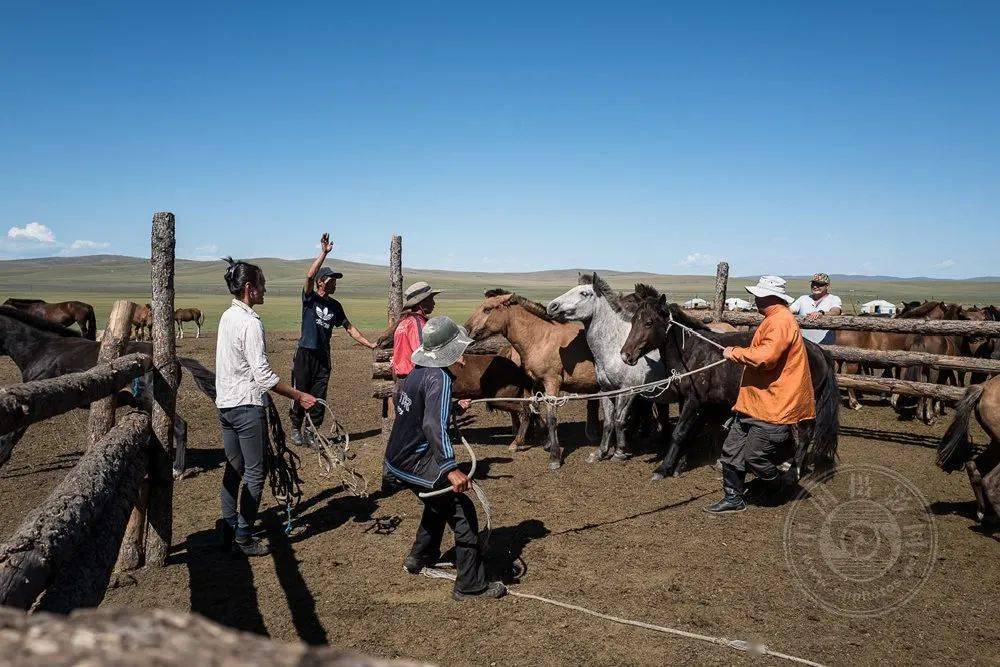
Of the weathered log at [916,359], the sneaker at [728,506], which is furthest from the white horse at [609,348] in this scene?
the weathered log at [916,359]

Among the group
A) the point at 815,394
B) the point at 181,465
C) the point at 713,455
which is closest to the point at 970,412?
the point at 815,394

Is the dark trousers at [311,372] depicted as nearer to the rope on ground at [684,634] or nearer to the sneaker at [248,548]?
the sneaker at [248,548]

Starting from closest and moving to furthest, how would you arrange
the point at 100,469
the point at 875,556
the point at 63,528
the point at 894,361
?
the point at 63,528 → the point at 100,469 → the point at 875,556 → the point at 894,361

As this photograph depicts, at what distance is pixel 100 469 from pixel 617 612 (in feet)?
11.7

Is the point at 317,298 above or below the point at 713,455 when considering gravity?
above

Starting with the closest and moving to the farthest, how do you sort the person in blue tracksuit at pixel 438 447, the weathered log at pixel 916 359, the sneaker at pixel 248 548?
1. the person in blue tracksuit at pixel 438 447
2. the sneaker at pixel 248 548
3. the weathered log at pixel 916 359

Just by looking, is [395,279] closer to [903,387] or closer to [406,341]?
[406,341]

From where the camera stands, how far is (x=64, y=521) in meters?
2.93

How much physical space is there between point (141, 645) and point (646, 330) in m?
7.33

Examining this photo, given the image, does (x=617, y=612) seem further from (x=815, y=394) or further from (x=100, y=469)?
(x=815, y=394)

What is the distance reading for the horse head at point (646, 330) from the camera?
25.8ft

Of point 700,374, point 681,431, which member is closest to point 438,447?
point 681,431

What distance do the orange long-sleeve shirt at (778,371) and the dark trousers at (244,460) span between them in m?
4.42

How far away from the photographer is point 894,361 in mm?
10242
